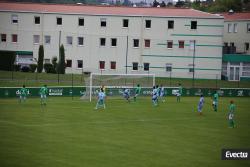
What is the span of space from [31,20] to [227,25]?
2428 centimetres

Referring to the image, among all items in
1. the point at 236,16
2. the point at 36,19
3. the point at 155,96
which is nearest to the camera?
the point at 155,96

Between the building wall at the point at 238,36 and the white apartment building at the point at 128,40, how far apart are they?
99.2 inches

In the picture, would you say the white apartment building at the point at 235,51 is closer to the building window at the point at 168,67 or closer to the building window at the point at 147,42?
the building window at the point at 168,67

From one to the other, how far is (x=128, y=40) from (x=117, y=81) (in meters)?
15.2

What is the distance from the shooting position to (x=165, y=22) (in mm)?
73312

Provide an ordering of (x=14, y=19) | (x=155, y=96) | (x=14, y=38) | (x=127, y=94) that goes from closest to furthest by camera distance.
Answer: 1. (x=155, y=96)
2. (x=127, y=94)
3. (x=14, y=19)
4. (x=14, y=38)

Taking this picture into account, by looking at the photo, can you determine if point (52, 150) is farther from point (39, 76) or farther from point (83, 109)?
point (39, 76)

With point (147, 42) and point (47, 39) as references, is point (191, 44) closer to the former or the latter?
point (147, 42)

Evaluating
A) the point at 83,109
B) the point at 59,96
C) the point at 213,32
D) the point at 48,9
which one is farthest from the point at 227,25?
the point at 83,109

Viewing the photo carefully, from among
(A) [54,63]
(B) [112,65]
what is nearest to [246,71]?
(B) [112,65]

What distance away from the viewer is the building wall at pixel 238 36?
68356 millimetres

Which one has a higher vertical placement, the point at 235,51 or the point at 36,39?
the point at 36,39

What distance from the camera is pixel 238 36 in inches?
2960

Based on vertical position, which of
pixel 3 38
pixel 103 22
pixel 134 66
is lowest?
pixel 134 66
